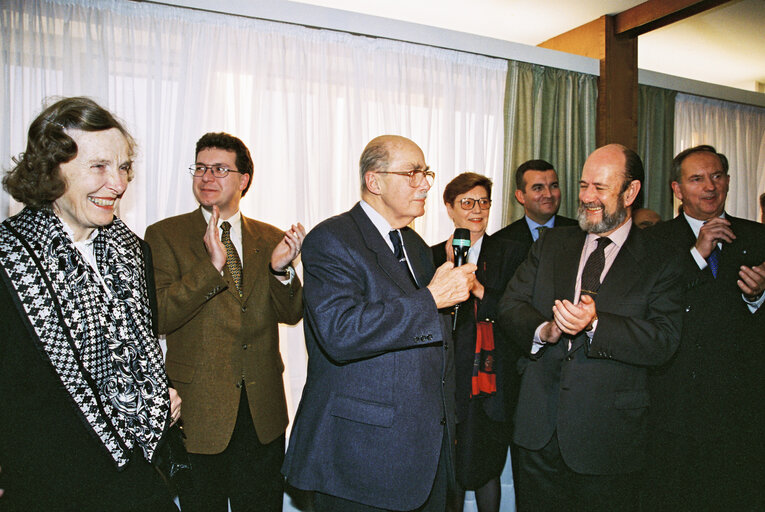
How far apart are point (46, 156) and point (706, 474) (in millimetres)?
3187

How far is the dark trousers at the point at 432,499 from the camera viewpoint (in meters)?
1.77

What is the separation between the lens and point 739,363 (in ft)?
8.39

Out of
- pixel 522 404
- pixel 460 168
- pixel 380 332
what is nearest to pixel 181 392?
pixel 380 332

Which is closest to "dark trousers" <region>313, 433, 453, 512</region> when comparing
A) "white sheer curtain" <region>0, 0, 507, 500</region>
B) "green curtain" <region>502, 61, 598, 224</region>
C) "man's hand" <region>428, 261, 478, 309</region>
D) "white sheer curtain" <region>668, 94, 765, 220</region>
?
"man's hand" <region>428, 261, 478, 309</region>

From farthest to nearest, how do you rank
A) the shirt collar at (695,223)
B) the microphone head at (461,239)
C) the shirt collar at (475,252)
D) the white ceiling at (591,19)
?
the white ceiling at (591,19) → the shirt collar at (475,252) → the shirt collar at (695,223) → the microphone head at (461,239)

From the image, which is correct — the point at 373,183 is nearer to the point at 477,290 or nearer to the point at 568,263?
the point at 477,290

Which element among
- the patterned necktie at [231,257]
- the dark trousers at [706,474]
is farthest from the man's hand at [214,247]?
the dark trousers at [706,474]

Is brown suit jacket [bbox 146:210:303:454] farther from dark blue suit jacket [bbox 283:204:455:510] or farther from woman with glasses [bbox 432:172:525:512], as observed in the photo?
woman with glasses [bbox 432:172:525:512]

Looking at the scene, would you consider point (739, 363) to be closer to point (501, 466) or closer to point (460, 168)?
point (501, 466)

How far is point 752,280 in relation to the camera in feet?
8.13

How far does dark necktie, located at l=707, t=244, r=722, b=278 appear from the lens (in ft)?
8.67

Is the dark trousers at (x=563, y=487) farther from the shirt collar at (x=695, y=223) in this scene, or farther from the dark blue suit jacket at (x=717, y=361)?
the shirt collar at (x=695, y=223)

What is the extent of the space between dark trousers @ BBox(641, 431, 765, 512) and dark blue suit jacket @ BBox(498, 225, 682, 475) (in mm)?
646

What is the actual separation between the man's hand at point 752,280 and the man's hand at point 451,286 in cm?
159
